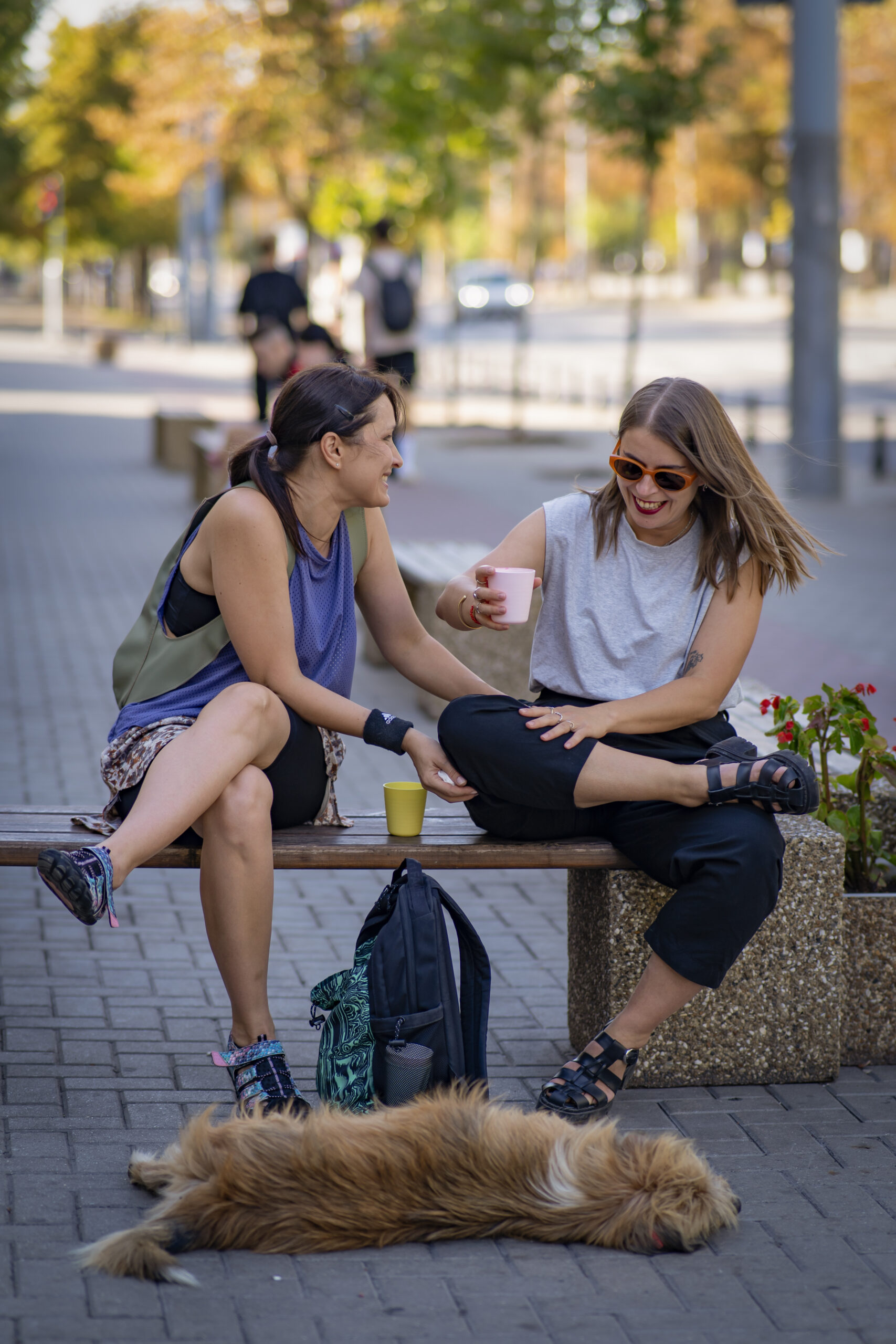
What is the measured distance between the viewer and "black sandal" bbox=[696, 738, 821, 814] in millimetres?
3336

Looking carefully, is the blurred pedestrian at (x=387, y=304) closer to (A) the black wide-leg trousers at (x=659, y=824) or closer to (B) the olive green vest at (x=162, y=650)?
(B) the olive green vest at (x=162, y=650)

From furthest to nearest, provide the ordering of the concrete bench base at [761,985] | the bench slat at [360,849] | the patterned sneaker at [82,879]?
the concrete bench base at [761,985] → the bench slat at [360,849] → the patterned sneaker at [82,879]

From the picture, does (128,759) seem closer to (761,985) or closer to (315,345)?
(761,985)

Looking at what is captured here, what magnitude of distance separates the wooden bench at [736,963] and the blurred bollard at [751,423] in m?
13.6

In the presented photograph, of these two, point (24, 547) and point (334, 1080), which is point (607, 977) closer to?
point (334, 1080)

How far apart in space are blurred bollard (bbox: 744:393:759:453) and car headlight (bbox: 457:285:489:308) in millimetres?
34142

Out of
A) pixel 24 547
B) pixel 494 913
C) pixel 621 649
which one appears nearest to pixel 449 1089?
pixel 621 649

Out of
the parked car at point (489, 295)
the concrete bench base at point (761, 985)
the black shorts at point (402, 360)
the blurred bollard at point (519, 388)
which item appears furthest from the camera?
the parked car at point (489, 295)

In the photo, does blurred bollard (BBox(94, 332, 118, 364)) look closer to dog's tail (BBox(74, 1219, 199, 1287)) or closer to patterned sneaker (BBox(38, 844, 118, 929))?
patterned sneaker (BBox(38, 844, 118, 929))

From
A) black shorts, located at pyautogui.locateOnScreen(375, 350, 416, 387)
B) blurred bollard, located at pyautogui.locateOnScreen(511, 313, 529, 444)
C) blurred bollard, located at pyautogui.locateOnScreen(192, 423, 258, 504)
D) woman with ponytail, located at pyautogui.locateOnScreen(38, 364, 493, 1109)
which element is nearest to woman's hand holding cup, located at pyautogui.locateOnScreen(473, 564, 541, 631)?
woman with ponytail, located at pyautogui.locateOnScreen(38, 364, 493, 1109)

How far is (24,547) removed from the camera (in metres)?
12.1

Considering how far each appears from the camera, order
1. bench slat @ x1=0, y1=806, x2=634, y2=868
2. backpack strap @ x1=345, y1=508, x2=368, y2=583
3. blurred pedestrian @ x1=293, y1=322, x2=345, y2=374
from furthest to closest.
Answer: blurred pedestrian @ x1=293, y1=322, x2=345, y2=374, backpack strap @ x1=345, y1=508, x2=368, y2=583, bench slat @ x1=0, y1=806, x2=634, y2=868

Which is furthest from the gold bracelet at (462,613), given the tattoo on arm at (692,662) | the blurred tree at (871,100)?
the blurred tree at (871,100)

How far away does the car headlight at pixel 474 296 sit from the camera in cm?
5269
